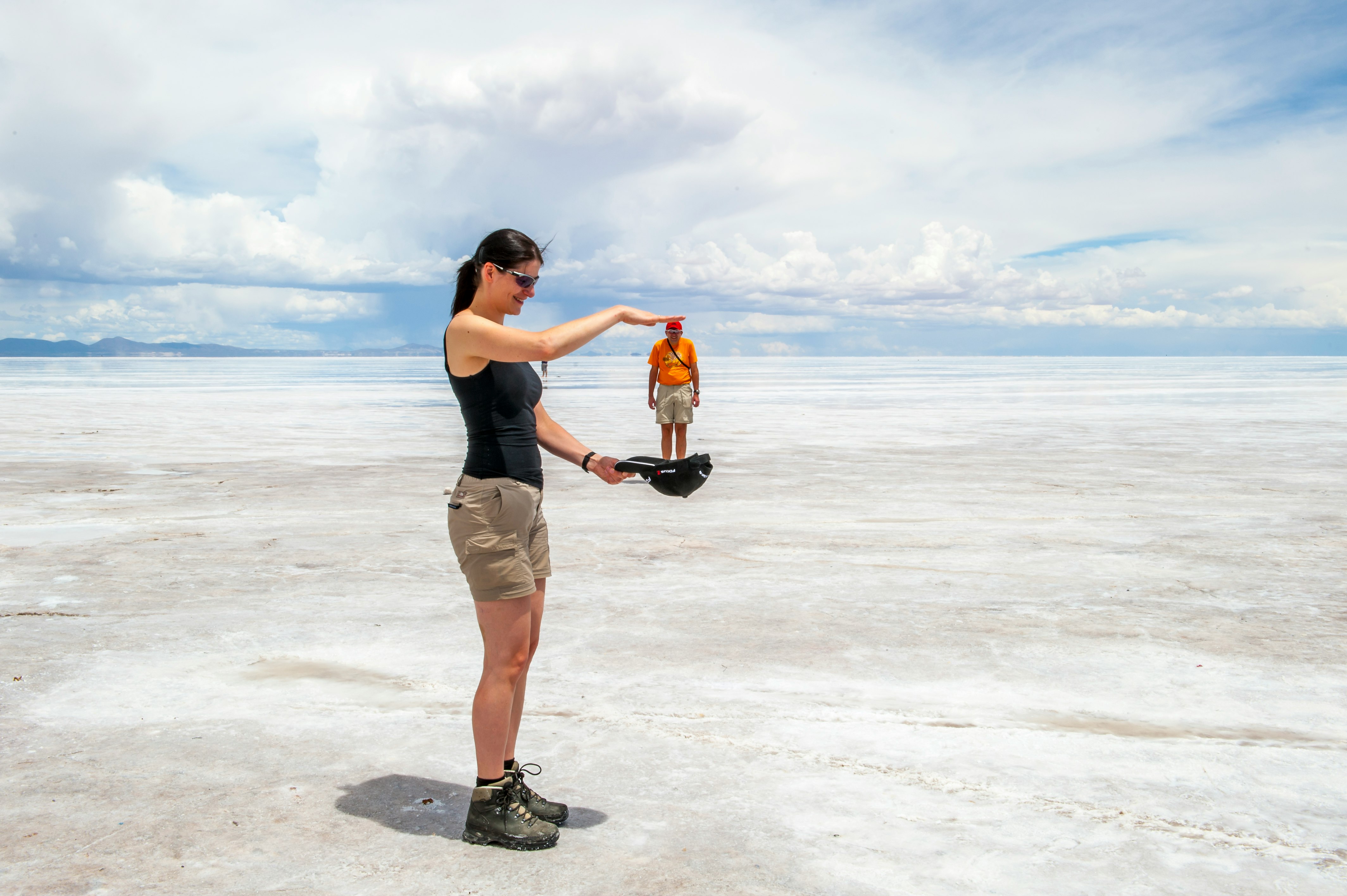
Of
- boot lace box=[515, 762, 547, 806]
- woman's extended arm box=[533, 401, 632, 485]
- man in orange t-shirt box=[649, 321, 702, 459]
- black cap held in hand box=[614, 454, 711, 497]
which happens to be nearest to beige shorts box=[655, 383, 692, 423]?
man in orange t-shirt box=[649, 321, 702, 459]

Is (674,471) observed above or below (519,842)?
above

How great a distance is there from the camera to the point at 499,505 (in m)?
3.04

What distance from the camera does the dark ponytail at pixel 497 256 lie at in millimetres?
3059

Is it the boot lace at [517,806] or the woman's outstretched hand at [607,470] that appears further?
the woman's outstretched hand at [607,470]

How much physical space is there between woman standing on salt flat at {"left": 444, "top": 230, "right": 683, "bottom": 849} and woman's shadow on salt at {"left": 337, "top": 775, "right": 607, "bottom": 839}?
11 centimetres

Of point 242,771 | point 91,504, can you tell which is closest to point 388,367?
point 91,504

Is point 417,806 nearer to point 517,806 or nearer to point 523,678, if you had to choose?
point 517,806

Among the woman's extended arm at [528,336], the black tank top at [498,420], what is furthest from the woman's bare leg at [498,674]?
the woman's extended arm at [528,336]

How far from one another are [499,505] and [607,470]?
47 centimetres

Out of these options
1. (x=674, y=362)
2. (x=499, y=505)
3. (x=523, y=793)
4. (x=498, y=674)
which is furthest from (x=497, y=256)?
(x=674, y=362)

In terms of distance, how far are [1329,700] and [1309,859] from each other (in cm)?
166

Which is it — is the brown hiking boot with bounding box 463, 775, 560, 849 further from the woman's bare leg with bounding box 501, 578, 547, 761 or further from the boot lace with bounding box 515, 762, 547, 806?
the woman's bare leg with bounding box 501, 578, 547, 761

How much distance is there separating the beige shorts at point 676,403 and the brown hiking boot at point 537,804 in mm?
8857

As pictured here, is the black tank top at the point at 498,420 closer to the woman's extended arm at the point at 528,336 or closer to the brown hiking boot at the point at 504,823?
the woman's extended arm at the point at 528,336
